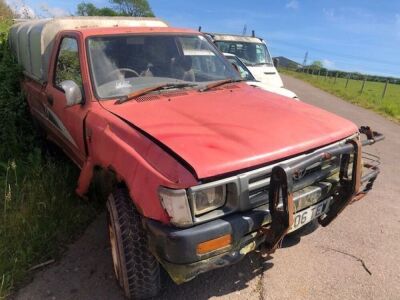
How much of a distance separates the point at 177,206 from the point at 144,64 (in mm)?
1990

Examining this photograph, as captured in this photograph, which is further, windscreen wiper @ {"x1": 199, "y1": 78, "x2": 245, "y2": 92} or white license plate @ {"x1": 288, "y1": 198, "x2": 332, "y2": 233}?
windscreen wiper @ {"x1": 199, "y1": 78, "x2": 245, "y2": 92}

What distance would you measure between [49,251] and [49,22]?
11.5ft

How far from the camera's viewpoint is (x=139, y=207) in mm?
2723

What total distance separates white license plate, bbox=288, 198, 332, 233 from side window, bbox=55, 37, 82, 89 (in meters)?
2.32

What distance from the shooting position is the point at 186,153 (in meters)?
Answer: 2.62

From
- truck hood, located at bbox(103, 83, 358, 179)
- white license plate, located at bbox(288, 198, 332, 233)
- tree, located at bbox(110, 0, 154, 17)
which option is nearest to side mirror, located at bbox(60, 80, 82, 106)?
truck hood, located at bbox(103, 83, 358, 179)

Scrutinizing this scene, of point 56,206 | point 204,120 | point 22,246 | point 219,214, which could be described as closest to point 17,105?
point 56,206

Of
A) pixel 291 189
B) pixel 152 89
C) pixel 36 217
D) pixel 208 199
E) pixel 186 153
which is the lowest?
pixel 36 217

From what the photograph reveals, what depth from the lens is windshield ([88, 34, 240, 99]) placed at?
3.84m

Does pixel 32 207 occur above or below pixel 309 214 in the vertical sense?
below

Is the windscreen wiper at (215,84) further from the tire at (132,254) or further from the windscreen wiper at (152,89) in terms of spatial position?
the tire at (132,254)

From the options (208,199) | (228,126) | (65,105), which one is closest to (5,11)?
(65,105)

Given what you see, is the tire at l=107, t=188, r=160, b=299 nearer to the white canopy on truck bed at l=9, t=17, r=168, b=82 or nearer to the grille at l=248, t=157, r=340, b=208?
the grille at l=248, t=157, r=340, b=208

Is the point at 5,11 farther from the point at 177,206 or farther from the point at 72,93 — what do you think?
the point at 177,206
